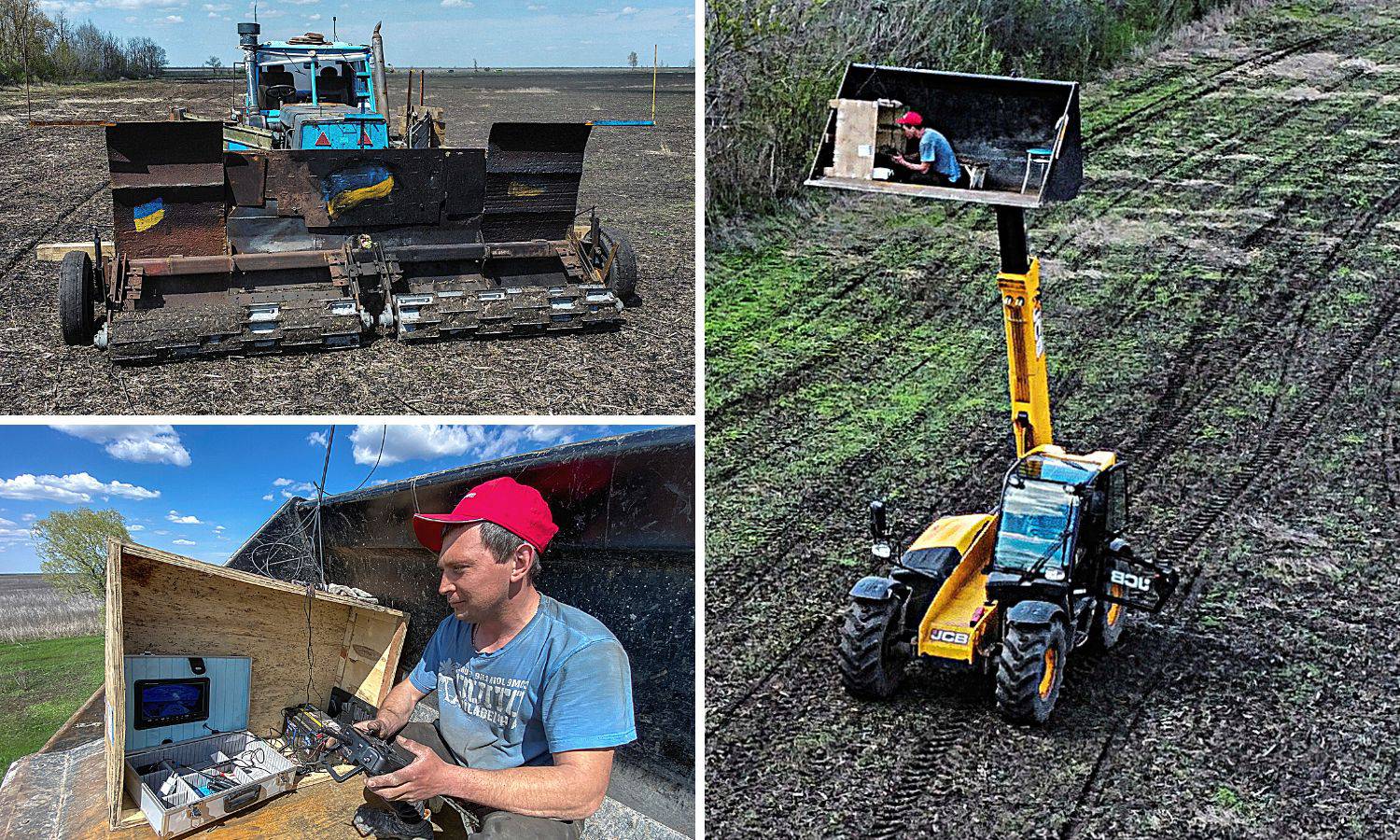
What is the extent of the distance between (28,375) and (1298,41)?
51.4ft

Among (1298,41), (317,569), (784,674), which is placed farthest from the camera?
(1298,41)

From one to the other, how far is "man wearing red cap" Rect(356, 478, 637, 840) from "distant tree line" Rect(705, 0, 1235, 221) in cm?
983

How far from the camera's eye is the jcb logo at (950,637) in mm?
6414

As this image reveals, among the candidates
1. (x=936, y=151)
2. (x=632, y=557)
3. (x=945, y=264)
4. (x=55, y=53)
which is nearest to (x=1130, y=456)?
(x=936, y=151)

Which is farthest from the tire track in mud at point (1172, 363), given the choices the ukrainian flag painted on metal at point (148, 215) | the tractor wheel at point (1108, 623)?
the ukrainian flag painted on metal at point (148, 215)

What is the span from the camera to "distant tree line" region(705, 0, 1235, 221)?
13.1 metres

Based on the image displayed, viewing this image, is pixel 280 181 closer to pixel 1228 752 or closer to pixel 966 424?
pixel 966 424

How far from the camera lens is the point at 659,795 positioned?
14.5ft

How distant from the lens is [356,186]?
9742mm

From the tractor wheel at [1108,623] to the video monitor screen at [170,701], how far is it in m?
4.32

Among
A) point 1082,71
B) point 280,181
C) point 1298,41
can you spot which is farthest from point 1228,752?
point 1298,41

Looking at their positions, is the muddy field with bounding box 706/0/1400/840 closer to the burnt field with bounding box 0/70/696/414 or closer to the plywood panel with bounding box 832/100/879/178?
the burnt field with bounding box 0/70/696/414

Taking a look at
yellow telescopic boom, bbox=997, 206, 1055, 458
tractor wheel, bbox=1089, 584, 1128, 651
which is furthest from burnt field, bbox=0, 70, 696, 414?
tractor wheel, bbox=1089, 584, 1128, 651

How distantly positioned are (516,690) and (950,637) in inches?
133
